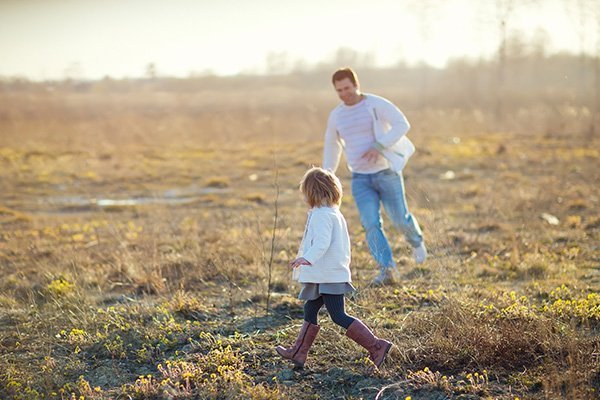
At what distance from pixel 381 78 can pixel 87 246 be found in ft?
231

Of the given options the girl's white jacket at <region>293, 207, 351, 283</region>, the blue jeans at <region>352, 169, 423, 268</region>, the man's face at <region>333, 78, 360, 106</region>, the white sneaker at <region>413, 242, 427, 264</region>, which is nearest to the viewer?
the girl's white jacket at <region>293, 207, 351, 283</region>

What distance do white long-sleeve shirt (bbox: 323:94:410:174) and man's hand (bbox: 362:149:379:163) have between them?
0.11 feet

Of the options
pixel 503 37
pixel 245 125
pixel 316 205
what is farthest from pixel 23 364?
pixel 503 37

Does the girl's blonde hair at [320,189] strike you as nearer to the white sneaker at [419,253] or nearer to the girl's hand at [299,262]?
the girl's hand at [299,262]

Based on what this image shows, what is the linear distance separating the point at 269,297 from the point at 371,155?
156 centimetres

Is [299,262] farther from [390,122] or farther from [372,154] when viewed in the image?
[390,122]

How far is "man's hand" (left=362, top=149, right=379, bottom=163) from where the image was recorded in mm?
6035

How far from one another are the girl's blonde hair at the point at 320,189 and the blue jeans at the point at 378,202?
81.7 inches

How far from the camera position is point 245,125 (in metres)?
27.2

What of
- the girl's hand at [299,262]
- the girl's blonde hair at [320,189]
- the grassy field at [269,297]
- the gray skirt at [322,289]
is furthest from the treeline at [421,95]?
the girl's hand at [299,262]

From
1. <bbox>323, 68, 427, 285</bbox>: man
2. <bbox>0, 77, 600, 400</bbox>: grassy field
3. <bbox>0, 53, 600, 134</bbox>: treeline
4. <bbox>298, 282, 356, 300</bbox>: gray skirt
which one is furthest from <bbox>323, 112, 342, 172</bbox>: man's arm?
<bbox>0, 53, 600, 134</bbox>: treeline

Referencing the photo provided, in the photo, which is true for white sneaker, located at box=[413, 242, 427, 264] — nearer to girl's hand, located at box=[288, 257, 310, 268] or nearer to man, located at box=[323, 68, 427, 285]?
man, located at box=[323, 68, 427, 285]

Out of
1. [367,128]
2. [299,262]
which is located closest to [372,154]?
[367,128]

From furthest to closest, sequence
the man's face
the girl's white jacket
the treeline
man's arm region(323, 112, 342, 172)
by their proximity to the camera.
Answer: the treeline < man's arm region(323, 112, 342, 172) < the man's face < the girl's white jacket
